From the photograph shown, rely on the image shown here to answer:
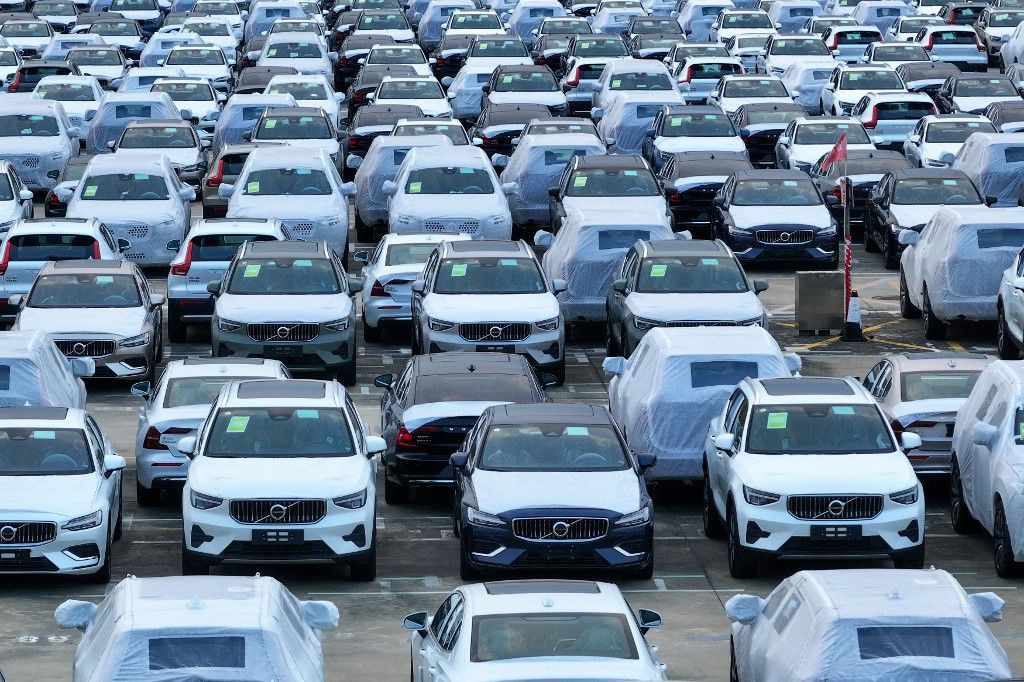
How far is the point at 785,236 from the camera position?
34250 mm

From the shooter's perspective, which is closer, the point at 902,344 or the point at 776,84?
the point at 902,344

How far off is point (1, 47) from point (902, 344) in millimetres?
29809

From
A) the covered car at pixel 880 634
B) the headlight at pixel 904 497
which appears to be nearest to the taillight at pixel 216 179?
the headlight at pixel 904 497

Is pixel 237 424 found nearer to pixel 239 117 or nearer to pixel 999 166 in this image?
pixel 999 166

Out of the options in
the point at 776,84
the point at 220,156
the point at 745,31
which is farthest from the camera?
the point at 745,31

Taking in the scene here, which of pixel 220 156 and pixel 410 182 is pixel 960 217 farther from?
pixel 220 156

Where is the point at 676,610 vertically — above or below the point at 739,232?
above

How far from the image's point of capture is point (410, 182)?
3462cm

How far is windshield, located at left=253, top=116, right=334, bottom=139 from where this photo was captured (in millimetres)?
41375

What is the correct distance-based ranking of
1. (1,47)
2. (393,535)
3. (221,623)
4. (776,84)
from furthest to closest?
1. (1,47)
2. (776,84)
3. (393,535)
4. (221,623)

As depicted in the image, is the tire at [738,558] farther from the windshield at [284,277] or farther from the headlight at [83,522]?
the windshield at [284,277]

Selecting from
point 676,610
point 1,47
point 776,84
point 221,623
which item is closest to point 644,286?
point 676,610

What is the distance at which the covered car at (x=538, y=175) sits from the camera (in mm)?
37719

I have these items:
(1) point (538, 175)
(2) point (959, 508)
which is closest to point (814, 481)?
(2) point (959, 508)
